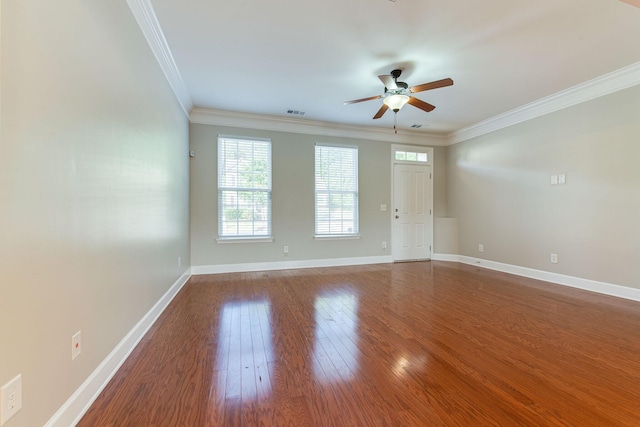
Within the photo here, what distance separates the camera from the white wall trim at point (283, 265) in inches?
180

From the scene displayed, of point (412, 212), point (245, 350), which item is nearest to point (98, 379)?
point (245, 350)

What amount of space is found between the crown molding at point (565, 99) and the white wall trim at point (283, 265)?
10.3 feet

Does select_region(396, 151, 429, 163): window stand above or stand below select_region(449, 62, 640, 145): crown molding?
below

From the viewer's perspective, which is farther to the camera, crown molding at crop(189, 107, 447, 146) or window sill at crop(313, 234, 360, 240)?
window sill at crop(313, 234, 360, 240)

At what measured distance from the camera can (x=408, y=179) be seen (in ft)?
19.0

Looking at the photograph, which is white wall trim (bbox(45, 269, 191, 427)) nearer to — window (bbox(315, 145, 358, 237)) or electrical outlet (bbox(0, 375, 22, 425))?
electrical outlet (bbox(0, 375, 22, 425))

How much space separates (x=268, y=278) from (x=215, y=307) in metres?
1.32

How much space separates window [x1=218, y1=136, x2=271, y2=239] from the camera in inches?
183

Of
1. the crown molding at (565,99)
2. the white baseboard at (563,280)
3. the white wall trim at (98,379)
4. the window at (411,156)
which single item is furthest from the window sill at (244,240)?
the crown molding at (565,99)

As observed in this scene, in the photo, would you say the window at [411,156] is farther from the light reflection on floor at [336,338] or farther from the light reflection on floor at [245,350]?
the light reflection on floor at [245,350]

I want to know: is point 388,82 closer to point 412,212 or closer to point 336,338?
point 336,338

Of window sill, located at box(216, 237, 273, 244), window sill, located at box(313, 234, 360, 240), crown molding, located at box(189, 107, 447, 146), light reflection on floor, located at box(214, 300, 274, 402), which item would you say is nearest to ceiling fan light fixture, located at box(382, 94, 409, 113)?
crown molding, located at box(189, 107, 447, 146)

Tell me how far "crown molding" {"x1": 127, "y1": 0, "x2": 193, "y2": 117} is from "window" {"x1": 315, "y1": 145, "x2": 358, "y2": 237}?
8.27ft

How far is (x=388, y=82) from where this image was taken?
9.97 feet
